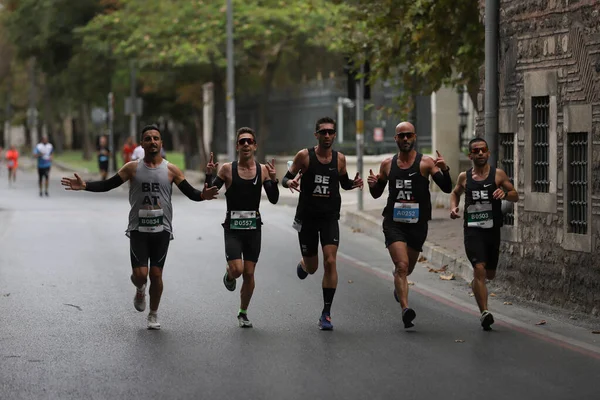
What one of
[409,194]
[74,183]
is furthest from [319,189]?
[74,183]

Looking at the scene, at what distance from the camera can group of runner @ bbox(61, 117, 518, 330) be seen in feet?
36.8

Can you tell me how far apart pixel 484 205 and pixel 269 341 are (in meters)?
2.38

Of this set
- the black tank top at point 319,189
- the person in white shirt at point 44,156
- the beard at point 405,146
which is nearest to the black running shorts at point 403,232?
the black tank top at point 319,189

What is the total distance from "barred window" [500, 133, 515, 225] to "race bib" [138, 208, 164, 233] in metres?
4.74

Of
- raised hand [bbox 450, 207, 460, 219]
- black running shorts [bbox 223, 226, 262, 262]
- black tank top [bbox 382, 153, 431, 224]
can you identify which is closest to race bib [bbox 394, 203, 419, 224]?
black tank top [bbox 382, 153, 431, 224]

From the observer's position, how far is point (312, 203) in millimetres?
11461

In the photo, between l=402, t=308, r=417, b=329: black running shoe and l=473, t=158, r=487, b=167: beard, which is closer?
l=402, t=308, r=417, b=329: black running shoe

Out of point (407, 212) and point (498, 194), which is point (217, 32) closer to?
point (407, 212)

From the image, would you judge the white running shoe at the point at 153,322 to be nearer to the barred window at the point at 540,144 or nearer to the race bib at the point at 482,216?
the race bib at the point at 482,216

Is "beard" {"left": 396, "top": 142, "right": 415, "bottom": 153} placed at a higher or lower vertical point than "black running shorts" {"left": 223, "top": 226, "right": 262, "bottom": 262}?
higher

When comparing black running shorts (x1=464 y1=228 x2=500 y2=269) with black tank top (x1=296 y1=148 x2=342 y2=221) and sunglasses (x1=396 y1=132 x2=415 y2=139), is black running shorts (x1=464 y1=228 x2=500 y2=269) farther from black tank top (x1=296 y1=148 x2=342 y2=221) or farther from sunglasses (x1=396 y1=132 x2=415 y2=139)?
black tank top (x1=296 y1=148 x2=342 y2=221)

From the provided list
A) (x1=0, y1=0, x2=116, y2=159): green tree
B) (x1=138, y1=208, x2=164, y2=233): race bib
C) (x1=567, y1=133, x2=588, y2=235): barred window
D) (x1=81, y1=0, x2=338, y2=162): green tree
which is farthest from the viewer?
(x1=0, y1=0, x2=116, y2=159): green tree

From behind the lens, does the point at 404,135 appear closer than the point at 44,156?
Yes

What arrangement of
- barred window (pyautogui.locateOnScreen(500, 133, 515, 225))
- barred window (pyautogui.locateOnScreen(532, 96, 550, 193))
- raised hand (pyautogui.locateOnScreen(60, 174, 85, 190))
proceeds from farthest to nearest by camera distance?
barred window (pyautogui.locateOnScreen(500, 133, 515, 225)) < barred window (pyautogui.locateOnScreen(532, 96, 550, 193)) < raised hand (pyautogui.locateOnScreen(60, 174, 85, 190))
